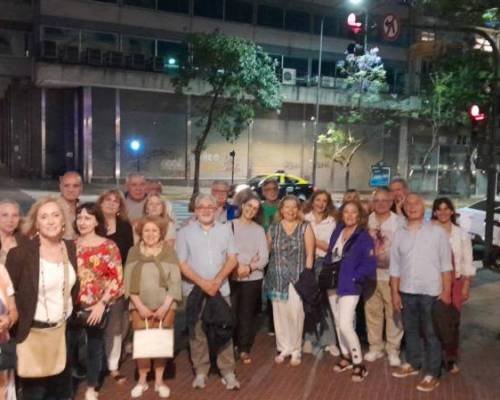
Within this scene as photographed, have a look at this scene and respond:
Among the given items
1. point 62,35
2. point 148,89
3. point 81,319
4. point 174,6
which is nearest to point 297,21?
point 174,6

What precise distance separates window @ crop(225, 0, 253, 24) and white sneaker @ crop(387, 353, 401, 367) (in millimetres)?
37331

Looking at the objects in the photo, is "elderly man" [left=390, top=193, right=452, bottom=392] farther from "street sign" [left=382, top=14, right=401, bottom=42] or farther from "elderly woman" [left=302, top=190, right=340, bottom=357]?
"street sign" [left=382, top=14, right=401, bottom=42]

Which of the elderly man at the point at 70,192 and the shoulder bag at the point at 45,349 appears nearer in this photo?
the shoulder bag at the point at 45,349

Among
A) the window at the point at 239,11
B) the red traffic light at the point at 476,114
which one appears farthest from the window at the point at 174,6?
the red traffic light at the point at 476,114

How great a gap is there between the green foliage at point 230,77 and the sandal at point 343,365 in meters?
24.9

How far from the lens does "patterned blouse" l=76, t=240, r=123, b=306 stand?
16.9 ft

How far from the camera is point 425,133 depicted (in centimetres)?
4719

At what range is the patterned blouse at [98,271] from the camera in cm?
514

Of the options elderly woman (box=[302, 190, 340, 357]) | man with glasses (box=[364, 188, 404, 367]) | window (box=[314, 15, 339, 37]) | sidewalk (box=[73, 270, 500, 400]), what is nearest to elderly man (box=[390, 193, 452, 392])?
sidewalk (box=[73, 270, 500, 400])

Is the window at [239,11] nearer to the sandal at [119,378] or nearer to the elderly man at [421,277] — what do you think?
the elderly man at [421,277]

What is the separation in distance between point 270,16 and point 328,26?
4.87 metres

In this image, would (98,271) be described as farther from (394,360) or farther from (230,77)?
(230,77)

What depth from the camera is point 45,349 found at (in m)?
4.44

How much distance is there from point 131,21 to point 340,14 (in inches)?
652
